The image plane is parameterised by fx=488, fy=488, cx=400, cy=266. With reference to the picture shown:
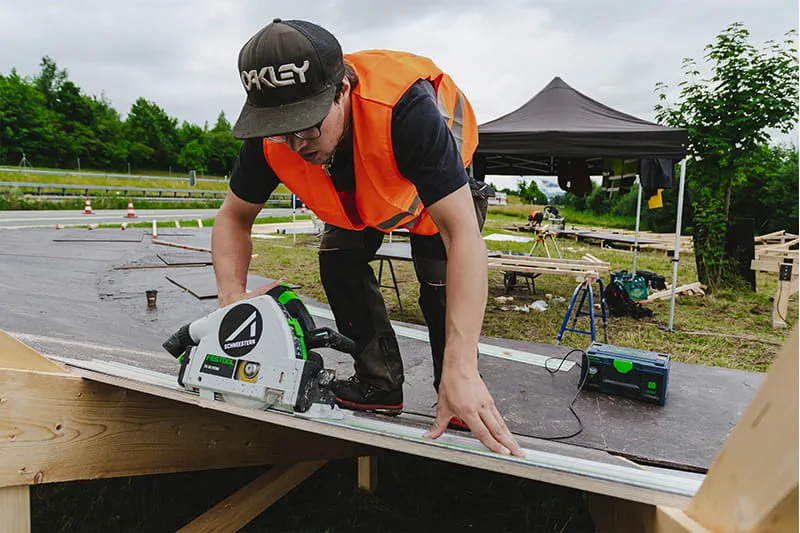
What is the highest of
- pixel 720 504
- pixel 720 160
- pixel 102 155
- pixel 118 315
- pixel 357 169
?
pixel 102 155

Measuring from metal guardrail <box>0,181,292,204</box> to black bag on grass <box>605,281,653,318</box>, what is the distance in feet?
68.8

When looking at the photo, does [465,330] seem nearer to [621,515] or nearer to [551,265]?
[621,515]

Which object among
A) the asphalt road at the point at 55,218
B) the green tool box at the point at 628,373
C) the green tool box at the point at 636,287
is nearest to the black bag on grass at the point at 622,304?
the green tool box at the point at 636,287

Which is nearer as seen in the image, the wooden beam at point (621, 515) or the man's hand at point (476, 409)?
the wooden beam at point (621, 515)

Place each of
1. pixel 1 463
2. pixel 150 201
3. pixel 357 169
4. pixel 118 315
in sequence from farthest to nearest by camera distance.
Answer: pixel 150 201 → pixel 118 315 → pixel 357 169 → pixel 1 463

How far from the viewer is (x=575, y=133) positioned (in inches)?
188

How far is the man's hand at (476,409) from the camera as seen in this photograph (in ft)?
3.80

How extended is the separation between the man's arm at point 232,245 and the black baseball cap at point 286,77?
513mm

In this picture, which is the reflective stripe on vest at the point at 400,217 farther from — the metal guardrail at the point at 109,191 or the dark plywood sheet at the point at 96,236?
the metal guardrail at the point at 109,191

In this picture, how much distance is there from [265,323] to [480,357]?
1.92 meters

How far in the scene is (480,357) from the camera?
3006mm

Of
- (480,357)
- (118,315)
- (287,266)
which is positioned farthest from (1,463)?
(287,266)

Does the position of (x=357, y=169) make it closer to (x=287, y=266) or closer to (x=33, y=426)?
(x=33, y=426)

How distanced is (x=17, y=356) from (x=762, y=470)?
5.18 feet
